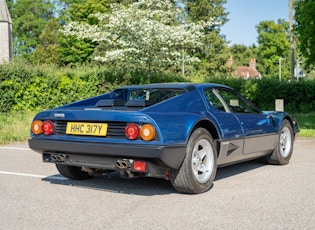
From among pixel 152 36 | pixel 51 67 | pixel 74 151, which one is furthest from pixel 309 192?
pixel 152 36

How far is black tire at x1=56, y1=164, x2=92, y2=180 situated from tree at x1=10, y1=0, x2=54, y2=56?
205 ft

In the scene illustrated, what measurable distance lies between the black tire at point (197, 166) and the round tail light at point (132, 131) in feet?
2.12

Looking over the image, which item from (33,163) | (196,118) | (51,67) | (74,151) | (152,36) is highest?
(152,36)

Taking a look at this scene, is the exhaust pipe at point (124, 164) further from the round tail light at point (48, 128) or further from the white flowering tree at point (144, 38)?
the white flowering tree at point (144, 38)

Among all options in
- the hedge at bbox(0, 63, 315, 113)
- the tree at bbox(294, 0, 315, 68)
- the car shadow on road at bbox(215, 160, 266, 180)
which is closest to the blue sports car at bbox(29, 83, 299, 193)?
the car shadow on road at bbox(215, 160, 266, 180)

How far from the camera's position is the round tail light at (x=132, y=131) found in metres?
4.89

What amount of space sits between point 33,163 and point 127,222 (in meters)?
4.31

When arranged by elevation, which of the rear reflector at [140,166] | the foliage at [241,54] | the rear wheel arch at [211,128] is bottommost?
the rear reflector at [140,166]

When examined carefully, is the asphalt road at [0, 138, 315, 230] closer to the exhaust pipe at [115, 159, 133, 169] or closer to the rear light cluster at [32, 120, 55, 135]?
the exhaust pipe at [115, 159, 133, 169]

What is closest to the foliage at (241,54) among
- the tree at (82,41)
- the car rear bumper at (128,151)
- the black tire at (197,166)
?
the tree at (82,41)

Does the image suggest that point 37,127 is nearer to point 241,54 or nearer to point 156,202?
point 156,202

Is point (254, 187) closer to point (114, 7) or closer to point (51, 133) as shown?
point (51, 133)

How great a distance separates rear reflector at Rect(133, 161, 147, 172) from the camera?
4887 millimetres

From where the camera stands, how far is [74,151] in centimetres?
529
